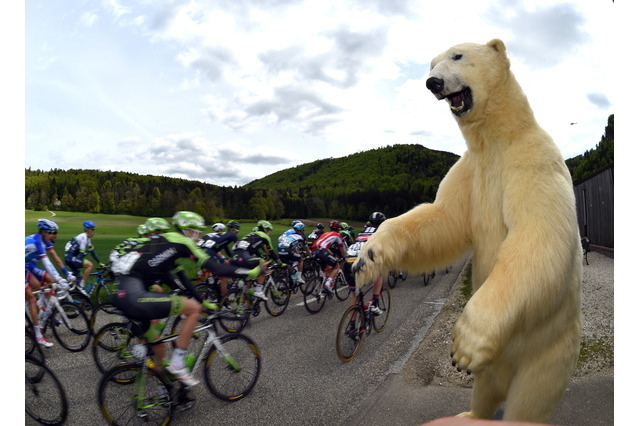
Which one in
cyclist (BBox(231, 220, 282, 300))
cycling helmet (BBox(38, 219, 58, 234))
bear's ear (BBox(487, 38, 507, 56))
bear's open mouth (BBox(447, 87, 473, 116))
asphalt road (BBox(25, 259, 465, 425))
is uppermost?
bear's ear (BBox(487, 38, 507, 56))

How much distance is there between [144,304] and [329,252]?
4185mm

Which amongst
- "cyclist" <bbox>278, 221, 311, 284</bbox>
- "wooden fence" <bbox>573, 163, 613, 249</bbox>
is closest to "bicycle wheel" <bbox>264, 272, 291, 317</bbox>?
"cyclist" <bbox>278, 221, 311, 284</bbox>

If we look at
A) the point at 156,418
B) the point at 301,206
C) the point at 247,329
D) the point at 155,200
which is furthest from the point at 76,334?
the point at 301,206

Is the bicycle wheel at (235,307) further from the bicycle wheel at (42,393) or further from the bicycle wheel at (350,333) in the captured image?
the bicycle wheel at (42,393)

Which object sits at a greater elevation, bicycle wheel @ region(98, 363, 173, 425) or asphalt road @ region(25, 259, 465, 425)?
bicycle wheel @ region(98, 363, 173, 425)

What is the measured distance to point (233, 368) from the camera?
3678mm

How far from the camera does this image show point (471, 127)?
1367 mm

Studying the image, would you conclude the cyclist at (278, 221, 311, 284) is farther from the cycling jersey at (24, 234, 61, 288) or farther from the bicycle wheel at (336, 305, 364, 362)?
the cycling jersey at (24, 234, 61, 288)

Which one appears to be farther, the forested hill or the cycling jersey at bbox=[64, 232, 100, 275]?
the forested hill

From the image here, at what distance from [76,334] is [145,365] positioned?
342cm

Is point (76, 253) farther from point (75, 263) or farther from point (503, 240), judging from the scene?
point (503, 240)

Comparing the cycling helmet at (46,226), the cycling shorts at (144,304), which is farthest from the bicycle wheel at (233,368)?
the cycling helmet at (46,226)

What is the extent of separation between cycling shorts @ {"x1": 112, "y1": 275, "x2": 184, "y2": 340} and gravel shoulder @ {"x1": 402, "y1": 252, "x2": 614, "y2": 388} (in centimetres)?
232

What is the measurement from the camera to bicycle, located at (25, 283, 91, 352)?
5.26 metres
